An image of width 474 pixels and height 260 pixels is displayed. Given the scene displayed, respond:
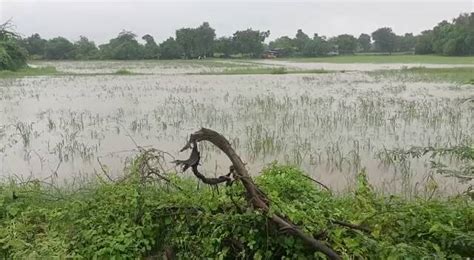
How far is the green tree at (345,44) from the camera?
64.9 m

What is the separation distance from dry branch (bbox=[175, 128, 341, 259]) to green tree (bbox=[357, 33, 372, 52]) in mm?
76576

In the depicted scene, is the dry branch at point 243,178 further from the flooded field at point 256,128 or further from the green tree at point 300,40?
the green tree at point 300,40

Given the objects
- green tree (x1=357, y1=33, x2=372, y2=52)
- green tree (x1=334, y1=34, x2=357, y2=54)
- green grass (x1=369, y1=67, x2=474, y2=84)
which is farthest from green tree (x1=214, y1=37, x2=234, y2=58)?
green grass (x1=369, y1=67, x2=474, y2=84)

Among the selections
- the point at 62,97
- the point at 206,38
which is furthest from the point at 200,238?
the point at 206,38

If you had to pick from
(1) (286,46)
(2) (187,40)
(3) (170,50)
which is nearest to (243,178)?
(3) (170,50)

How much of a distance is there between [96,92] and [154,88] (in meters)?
2.30

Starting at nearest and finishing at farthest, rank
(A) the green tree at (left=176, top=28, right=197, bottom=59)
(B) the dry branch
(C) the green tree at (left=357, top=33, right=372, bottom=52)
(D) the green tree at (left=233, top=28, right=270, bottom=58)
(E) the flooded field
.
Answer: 1. (B) the dry branch
2. (E) the flooded field
3. (A) the green tree at (left=176, top=28, right=197, bottom=59)
4. (D) the green tree at (left=233, top=28, right=270, bottom=58)
5. (C) the green tree at (left=357, top=33, right=372, bottom=52)

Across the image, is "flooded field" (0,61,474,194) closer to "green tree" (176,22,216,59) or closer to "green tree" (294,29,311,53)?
"green tree" (176,22,216,59)

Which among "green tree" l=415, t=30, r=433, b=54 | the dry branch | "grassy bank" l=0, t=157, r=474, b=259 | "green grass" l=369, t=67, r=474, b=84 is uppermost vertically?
"green tree" l=415, t=30, r=433, b=54

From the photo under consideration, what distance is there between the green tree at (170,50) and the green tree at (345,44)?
920 inches

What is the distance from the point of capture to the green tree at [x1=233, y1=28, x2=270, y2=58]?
60.2m

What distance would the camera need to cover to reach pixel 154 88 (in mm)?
18078

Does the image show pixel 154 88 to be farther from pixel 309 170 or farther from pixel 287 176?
pixel 287 176

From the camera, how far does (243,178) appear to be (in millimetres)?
2516
